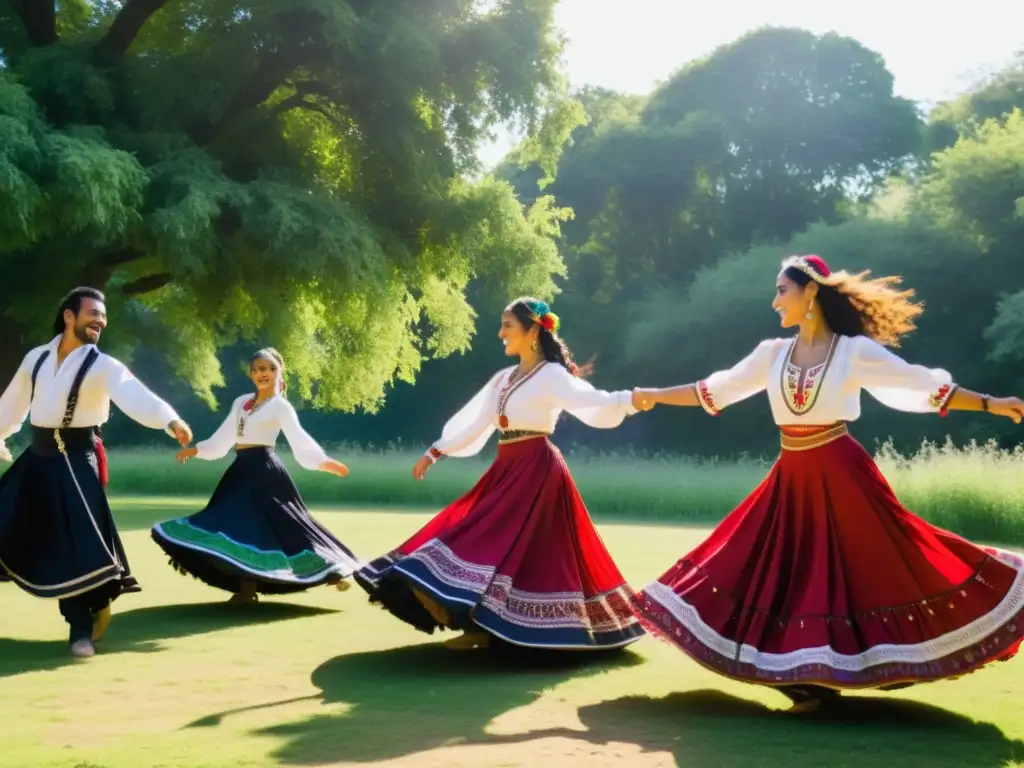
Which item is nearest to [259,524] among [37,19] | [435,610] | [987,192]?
[435,610]

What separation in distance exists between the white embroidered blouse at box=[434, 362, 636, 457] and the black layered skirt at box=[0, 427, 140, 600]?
5.43 feet

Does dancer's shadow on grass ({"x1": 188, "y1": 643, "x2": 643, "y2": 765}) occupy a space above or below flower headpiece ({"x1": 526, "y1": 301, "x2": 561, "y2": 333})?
below

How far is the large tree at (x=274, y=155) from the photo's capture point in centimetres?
1285

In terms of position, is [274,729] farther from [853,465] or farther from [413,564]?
[853,465]

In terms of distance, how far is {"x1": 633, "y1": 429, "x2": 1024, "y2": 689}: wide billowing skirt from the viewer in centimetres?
405

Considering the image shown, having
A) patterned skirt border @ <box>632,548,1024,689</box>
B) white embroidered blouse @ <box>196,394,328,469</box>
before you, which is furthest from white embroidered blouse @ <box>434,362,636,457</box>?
white embroidered blouse @ <box>196,394,328,469</box>

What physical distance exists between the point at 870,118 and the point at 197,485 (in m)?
17.6

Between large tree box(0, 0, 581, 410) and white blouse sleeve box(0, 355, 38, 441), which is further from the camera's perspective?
large tree box(0, 0, 581, 410)

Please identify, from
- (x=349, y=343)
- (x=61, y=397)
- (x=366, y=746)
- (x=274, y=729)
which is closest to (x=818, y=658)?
(x=366, y=746)

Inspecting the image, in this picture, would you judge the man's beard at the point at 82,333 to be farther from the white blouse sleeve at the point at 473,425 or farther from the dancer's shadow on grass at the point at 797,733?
the dancer's shadow on grass at the point at 797,733

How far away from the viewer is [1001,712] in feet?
14.4

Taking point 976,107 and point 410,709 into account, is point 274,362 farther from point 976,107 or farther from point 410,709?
point 976,107

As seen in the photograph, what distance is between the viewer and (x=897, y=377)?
446cm

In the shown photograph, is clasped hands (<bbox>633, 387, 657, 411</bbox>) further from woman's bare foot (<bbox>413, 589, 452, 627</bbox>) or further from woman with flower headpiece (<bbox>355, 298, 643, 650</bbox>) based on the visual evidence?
woman's bare foot (<bbox>413, 589, 452, 627</bbox>)
